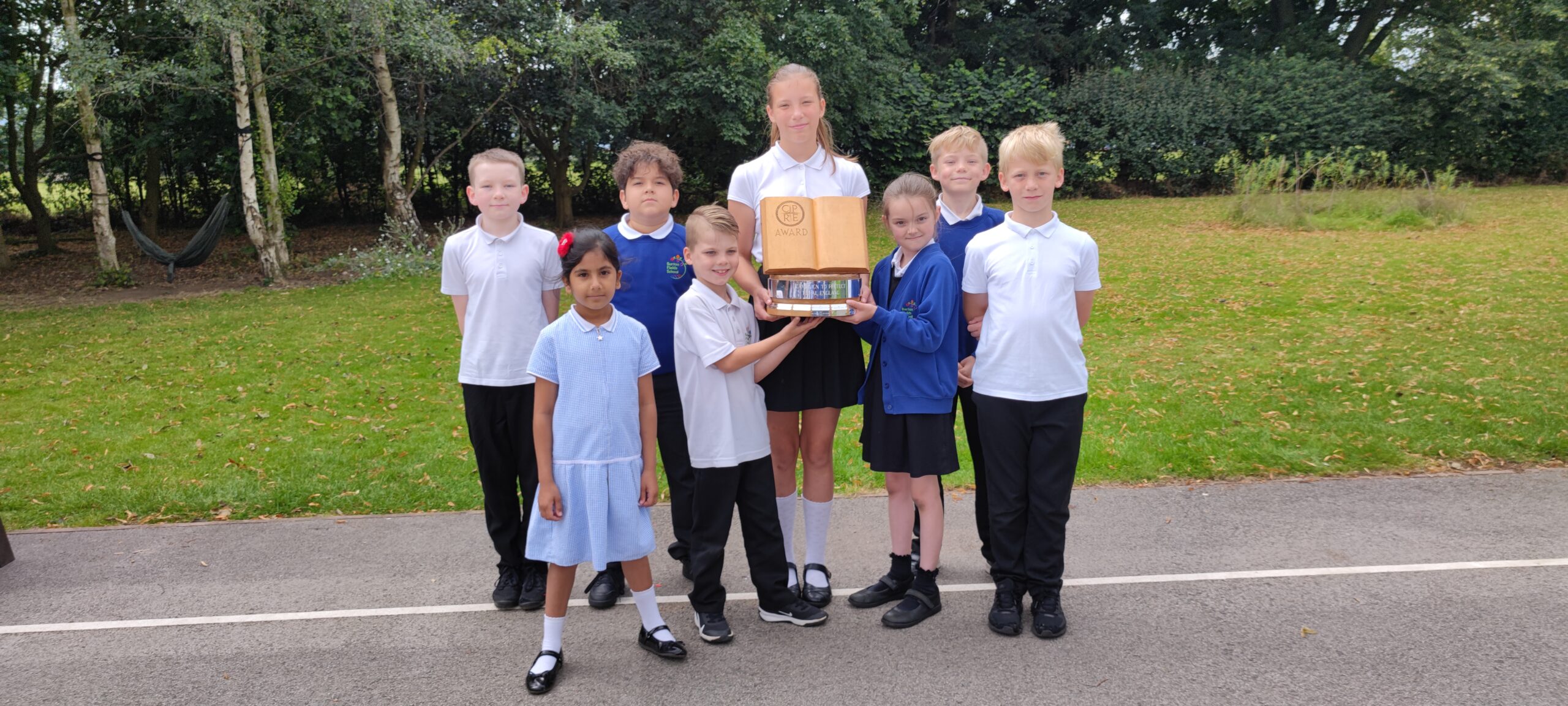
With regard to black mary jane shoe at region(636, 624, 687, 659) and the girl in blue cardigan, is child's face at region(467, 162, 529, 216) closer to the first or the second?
the girl in blue cardigan

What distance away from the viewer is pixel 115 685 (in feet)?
11.8

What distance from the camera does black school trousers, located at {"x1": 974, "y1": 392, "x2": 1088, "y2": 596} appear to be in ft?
12.1

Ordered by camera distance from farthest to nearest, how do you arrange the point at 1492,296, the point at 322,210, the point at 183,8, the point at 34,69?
the point at 322,210 < the point at 34,69 < the point at 183,8 < the point at 1492,296

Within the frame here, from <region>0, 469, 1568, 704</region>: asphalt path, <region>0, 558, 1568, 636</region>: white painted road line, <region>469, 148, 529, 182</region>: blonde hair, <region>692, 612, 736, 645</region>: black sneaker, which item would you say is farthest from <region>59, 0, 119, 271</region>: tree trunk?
<region>692, 612, 736, 645</region>: black sneaker

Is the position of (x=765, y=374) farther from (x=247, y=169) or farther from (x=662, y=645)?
(x=247, y=169)

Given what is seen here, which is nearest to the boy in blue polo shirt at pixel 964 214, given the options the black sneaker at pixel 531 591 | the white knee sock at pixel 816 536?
the white knee sock at pixel 816 536

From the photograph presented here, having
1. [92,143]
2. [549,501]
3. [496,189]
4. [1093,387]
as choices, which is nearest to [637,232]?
[496,189]

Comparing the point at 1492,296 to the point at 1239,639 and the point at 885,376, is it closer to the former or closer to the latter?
the point at 1239,639

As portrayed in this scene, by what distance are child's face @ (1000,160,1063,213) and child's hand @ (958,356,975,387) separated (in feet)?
2.28

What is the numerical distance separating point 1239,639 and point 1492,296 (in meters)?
8.82

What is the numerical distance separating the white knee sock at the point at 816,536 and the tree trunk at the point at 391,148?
13.5m

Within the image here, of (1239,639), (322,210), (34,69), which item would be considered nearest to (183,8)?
(34,69)

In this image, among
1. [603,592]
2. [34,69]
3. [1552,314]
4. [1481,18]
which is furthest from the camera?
[1481,18]

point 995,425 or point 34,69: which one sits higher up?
point 34,69
